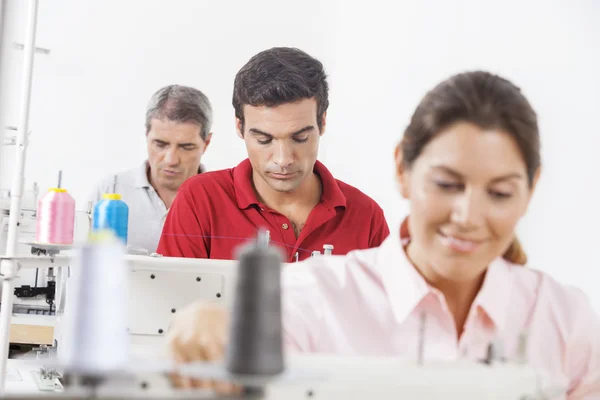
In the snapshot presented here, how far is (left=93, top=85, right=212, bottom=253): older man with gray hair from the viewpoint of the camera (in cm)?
341

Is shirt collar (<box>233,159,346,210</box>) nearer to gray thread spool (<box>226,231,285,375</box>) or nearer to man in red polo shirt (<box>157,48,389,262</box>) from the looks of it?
man in red polo shirt (<box>157,48,389,262</box>)

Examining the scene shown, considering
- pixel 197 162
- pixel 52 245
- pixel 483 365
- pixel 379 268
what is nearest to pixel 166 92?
pixel 197 162

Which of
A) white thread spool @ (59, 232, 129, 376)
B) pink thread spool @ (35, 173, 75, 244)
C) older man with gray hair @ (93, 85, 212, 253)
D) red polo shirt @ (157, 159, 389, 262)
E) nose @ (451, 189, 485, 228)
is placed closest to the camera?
white thread spool @ (59, 232, 129, 376)

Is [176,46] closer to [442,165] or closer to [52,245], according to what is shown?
[52,245]

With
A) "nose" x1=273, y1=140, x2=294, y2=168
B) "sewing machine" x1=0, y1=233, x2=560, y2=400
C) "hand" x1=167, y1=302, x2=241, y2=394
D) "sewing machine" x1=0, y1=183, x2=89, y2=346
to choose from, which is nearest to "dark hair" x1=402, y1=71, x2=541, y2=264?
"sewing machine" x1=0, y1=233, x2=560, y2=400

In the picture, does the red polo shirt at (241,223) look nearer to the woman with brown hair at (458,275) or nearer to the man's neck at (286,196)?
the man's neck at (286,196)

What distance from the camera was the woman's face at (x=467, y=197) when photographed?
→ 1.36 metres

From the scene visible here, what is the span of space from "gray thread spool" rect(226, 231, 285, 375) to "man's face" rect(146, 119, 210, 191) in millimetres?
2613

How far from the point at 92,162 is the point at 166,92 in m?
1.29

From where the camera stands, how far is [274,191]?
263 centimetres

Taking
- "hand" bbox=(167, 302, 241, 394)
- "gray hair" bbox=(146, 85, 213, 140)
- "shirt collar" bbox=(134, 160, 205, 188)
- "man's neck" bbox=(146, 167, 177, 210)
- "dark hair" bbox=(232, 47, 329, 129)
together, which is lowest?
"hand" bbox=(167, 302, 241, 394)

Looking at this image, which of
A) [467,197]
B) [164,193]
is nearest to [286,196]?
[164,193]

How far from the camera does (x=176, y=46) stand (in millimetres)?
4977

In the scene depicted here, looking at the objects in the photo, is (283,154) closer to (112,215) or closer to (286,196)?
(286,196)
